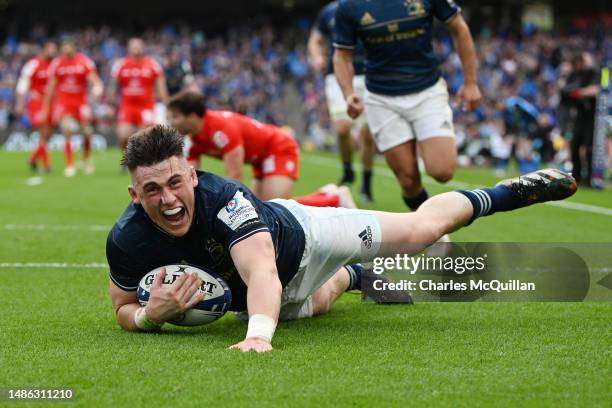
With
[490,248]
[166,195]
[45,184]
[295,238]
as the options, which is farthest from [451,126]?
[45,184]

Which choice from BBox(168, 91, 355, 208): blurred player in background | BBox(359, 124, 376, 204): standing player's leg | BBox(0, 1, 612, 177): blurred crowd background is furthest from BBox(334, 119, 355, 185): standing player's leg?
BBox(0, 1, 612, 177): blurred crowd background

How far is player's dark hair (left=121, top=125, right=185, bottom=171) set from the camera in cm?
430

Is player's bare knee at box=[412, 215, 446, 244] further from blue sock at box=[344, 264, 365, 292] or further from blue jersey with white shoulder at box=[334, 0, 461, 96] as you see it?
blue jersey with white shoulder at box=[334, 0, 461, 96]

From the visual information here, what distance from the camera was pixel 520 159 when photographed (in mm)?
19750

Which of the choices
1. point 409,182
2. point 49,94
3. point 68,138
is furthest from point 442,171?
point 68,138

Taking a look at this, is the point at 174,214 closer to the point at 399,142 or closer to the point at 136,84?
the point at 399,142

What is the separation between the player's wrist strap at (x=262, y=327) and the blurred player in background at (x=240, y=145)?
3.25 m

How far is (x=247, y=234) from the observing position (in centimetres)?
432

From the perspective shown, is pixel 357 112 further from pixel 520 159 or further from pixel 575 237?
pixel 520 159

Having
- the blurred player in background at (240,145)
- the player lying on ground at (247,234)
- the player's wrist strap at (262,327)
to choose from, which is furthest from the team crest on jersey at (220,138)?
the player's wrist strap at (262,327)

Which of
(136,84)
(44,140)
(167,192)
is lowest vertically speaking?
(44,140)

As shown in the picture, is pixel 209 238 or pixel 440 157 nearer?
pixel 209 238

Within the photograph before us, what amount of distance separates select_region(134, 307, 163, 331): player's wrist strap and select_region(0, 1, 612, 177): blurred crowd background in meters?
22.6

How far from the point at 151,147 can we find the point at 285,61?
36.9 meters
